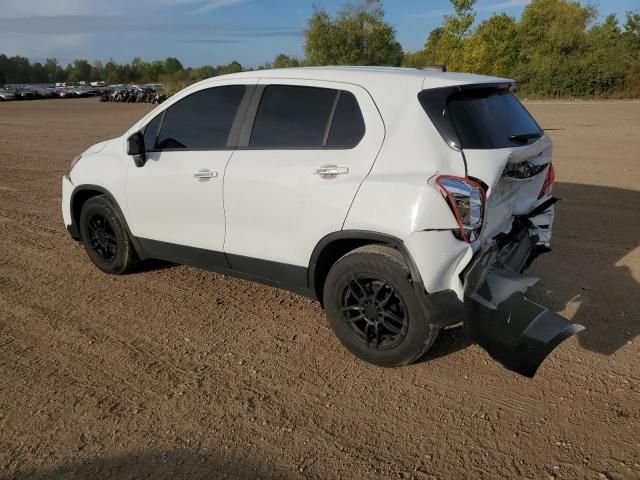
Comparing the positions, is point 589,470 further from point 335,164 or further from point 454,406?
point 335,164

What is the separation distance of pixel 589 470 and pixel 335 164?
7.10ft

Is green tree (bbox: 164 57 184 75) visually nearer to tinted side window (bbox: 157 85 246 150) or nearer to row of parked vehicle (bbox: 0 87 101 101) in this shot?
row of parked vehicle (bbox: 0 87 101 101)

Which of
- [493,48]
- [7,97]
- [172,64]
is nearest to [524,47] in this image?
[493,48]

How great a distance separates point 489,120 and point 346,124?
0.91 m

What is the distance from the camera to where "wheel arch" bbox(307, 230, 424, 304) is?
3248 mm

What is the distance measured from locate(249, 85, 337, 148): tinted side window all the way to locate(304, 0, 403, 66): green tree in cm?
5717

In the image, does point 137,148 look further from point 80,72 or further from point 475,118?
point 80,72

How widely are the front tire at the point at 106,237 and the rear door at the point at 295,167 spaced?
1388 millimetres

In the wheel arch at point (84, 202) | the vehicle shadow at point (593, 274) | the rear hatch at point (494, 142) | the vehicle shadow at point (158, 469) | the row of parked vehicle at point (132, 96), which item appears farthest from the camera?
the row of parked vehicle at point (132, 96)

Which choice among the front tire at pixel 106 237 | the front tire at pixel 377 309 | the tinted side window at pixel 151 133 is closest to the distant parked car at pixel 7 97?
the front tire at pixel 106 237

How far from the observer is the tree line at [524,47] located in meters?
33.7

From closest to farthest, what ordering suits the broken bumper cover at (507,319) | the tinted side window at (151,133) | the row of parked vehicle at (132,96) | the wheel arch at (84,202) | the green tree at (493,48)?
the broken bumper cover at (507,319) → the tinted side window at (151,133) → the wheel arch at (84,202) → the green tree at (493,48) → the row of parked vehicle at (132,96)

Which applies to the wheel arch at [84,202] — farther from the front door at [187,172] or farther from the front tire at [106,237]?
the front door at [187,172]

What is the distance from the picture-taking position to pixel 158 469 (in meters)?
2.73
